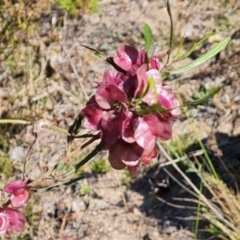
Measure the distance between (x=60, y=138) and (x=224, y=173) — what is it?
0.69 meters

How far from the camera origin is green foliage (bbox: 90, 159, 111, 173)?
7.52ft

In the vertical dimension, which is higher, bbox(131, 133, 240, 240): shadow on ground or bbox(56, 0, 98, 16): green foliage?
A: bbox(56, 0, 98, 16): green foliage

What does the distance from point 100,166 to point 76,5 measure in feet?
2.96

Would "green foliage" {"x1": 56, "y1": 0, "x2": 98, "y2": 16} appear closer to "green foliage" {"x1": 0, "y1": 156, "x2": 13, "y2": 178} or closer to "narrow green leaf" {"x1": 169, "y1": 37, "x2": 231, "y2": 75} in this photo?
"green foliage" {"x1": 0, "y1": 156, "x2": 13, "y2": 178}

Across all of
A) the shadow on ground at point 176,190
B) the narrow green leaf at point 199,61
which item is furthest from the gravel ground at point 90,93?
the narrow green leaf at point 199,61

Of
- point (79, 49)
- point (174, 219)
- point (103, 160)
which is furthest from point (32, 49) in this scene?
point (174, 219)

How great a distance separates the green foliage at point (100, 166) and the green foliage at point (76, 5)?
0.85 metres

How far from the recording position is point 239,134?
2.34 m

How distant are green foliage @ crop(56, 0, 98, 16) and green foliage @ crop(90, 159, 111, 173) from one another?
2.80ft

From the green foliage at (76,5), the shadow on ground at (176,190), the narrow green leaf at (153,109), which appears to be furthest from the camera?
the green foliage at (76,5)

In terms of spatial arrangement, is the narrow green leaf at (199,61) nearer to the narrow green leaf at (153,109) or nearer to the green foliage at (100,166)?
the narrow green leaf at (153,109)

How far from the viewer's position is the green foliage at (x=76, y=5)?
2.79 meters

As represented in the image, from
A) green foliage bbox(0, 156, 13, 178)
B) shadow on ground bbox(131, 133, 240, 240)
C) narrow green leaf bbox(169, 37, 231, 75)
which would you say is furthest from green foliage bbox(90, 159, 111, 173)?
narrow green leaf bbox(169, 37, 231, 75)

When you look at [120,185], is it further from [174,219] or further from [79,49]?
[79,49]
